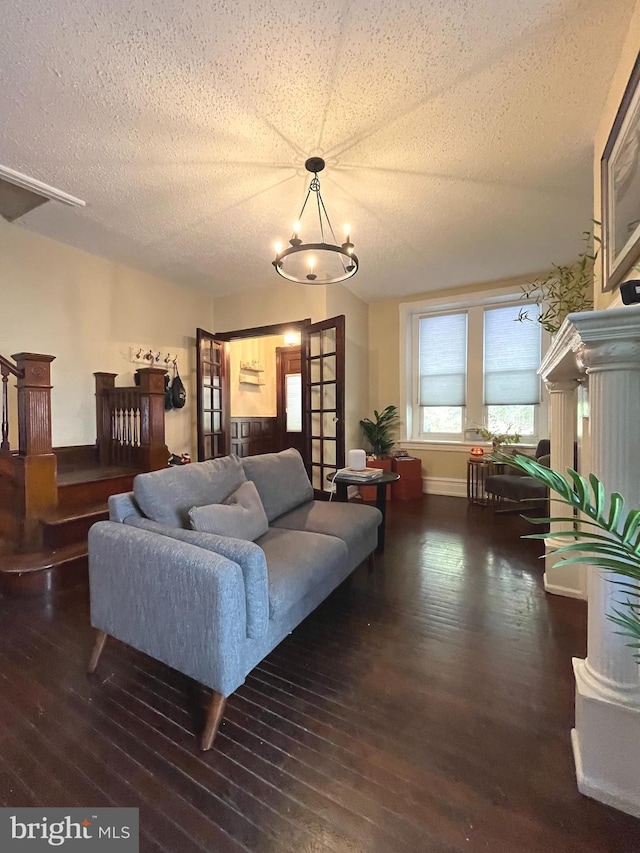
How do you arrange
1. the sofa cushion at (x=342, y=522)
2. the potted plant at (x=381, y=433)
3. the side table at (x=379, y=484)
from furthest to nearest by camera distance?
1. the potted plant at (x=381, y=433)
2. the side table at (x=379, y=484)
3. the sofa cushion at (x=342, y=522)

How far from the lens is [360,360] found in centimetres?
545

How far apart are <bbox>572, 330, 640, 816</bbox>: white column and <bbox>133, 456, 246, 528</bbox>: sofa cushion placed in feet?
5.50

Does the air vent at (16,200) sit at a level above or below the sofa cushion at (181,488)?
above

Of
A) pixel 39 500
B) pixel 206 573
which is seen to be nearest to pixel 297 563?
pixel 206 573

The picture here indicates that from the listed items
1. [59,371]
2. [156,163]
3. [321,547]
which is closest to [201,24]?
[156,163]

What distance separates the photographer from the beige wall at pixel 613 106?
5.12ft

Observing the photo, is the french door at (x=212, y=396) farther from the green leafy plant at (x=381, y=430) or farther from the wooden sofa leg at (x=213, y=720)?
the wooden sofa leg at (x=213, y=720)

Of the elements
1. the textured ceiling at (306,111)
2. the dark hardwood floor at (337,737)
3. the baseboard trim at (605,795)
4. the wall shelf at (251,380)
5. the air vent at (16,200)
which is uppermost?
the air vent at (16,200)

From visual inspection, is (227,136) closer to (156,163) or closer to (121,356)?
(156,163)

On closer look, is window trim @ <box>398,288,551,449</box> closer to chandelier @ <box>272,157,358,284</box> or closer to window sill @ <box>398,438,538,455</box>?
window sill @ <box>398,438,538,455</box>

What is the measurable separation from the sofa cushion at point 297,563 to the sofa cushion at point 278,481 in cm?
25

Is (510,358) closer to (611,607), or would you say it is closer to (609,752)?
(611,607)

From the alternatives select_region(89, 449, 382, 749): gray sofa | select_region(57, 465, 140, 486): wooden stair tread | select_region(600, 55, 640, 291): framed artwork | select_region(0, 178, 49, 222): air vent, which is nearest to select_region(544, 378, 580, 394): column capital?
select_region(600, 55, 640, 291): framed artwork

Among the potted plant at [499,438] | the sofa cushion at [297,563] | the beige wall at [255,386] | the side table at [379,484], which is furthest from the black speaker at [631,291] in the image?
the beige wall at [255,386]
